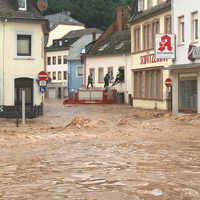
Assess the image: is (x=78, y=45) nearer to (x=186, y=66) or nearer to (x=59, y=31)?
(x=59, y=31)

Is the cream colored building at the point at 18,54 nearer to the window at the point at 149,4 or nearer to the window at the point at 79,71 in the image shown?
the window at the point at 149,4

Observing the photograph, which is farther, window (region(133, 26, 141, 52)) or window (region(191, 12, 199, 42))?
window (region(133, 26, 141, 52))

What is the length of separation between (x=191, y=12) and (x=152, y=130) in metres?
10.8

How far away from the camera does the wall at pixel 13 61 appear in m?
34.5

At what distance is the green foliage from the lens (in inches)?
3713

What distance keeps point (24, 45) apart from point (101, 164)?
23203 mm

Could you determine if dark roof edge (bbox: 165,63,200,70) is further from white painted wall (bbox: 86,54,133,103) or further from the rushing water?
white painted wall (bbox: 86,54,133,103)

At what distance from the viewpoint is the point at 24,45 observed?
35.0 metres

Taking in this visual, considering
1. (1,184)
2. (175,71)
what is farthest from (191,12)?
(1,184)

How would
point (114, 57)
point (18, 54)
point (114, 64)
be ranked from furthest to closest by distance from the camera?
point (114, 64)
point (114, 57)
point (18, 54)

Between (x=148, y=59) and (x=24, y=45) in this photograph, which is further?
(x=148, y=59)

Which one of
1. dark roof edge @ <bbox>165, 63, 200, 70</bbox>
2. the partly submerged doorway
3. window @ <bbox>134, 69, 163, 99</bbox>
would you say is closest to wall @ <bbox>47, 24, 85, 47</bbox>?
window @ <bbox>134, 69, 163, 99</bbox>

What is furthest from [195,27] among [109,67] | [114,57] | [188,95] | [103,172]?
[109,67]

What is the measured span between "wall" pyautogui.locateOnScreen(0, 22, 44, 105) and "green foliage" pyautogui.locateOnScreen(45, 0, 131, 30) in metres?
56.4
